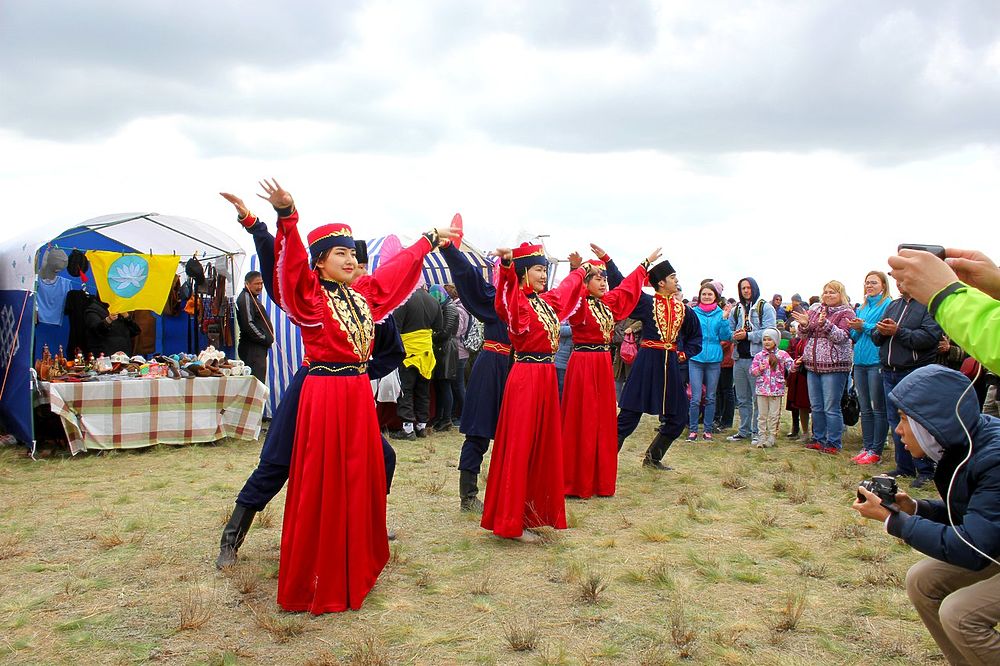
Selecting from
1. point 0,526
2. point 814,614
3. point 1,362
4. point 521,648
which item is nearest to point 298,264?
point 521,648

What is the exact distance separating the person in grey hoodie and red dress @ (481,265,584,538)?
15.2 ft

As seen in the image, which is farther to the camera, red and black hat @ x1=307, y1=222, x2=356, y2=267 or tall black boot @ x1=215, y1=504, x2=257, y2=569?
tall black boot @ x1=215, y1=504, x2=257, y2=569

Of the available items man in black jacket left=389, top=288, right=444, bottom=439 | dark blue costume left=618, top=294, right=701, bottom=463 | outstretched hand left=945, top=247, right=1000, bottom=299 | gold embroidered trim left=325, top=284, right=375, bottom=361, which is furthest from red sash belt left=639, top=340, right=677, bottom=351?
outstretched hand left=945, top=247, right=1000, bottom=299

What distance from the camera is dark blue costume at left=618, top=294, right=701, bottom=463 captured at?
7.18m

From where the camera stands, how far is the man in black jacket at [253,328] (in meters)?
9.48

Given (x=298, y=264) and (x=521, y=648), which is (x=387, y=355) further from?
(x=521, y=648)

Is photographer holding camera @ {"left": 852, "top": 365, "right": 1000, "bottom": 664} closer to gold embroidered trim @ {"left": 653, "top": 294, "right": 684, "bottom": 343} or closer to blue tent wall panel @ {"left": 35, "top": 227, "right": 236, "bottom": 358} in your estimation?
gold embroidered trim @ {"left": 653, "top": 294, "right": 684, "bottom": 343}

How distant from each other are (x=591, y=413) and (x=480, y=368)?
980 millimetres

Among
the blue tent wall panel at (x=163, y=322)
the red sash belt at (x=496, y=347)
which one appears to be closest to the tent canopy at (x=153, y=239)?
the blue tent wall panel at (x=163, y=322)

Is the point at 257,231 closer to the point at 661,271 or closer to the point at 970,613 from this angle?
the point at 970,613

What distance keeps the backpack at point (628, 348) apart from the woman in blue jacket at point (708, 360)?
123cm

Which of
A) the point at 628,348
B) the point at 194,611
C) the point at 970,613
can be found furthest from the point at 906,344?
the point at 194,611

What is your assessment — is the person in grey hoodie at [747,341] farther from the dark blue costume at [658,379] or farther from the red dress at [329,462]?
the red dress at [329,462]

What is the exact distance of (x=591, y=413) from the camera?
643 cm
